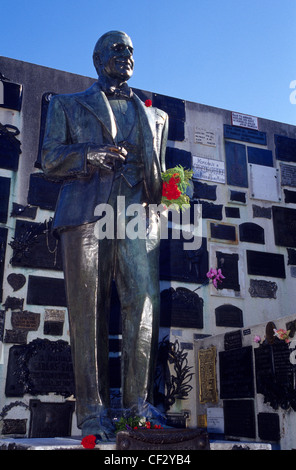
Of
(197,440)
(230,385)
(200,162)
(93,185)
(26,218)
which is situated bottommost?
(197,440)

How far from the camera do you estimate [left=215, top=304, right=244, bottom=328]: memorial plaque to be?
7.49 metres

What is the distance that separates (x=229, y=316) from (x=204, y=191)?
197cm

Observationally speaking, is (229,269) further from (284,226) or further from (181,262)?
(284,226)

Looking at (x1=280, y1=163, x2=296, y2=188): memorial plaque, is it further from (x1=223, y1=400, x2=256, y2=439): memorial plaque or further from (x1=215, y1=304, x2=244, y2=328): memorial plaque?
(x1=223, y1=400, x2=256, y2=439): memorial plaque

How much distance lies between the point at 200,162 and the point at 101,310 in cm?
491

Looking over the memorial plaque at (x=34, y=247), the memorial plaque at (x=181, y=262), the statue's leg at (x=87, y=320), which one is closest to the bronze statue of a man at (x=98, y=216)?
the statue's leg at (x=87, y=320)

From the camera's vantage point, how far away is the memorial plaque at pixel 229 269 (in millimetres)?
7695

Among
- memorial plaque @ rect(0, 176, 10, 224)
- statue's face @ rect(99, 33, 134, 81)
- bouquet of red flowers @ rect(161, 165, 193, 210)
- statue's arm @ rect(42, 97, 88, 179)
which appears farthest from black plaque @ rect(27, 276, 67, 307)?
statue's face @ rect(99, 33, 134, 81)

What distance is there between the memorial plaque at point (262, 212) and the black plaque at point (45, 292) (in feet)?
11.2

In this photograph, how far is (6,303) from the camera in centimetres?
645

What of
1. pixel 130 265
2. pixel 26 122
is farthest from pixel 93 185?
pixel 26 122

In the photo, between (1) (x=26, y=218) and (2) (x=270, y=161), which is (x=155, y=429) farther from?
(2) (x=270, y=161)

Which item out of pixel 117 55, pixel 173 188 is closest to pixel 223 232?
pixel 173 188

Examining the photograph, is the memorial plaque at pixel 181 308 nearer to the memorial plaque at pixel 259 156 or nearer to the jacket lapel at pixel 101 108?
the memorial plaque at pixel 259 156
